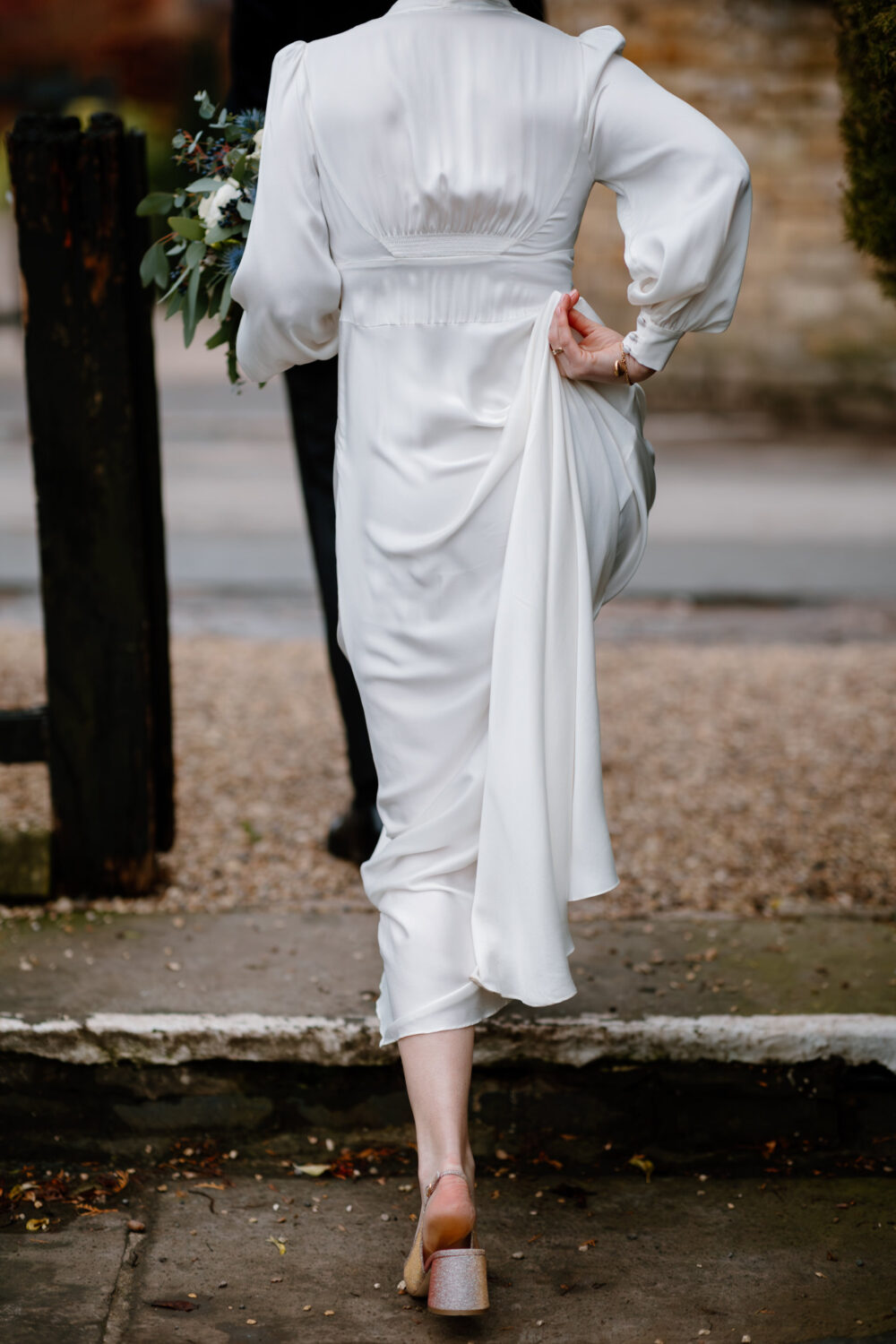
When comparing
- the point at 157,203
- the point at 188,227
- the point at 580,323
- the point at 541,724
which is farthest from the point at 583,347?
the point at 157,203

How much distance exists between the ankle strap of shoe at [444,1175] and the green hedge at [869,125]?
200 centimetres

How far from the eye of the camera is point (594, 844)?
2.14 meters

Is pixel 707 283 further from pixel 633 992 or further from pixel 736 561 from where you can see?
pixel 736 561

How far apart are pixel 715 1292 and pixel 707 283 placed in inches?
59.7

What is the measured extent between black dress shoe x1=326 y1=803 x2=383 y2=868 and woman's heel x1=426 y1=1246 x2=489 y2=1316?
1.48 m

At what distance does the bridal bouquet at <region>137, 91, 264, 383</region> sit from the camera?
2451 mm

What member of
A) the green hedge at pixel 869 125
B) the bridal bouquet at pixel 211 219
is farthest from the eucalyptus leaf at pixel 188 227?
the green hedge at pixel 869 125

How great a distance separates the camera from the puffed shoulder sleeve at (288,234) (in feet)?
6.84

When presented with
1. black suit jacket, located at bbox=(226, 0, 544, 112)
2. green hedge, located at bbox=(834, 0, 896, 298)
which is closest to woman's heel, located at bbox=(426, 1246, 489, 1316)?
green hedge, located at bbox=(834, 0, 896, 298)

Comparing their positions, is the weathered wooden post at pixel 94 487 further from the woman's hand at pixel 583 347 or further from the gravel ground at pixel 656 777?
the woman's hand at pixel 583 347

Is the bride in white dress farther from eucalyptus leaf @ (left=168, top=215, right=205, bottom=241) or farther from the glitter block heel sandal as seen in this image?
eucalyptus leaf @ (left=168, top=215, right=205, bottom=241)

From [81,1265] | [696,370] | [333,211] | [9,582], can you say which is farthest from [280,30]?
[696,370]

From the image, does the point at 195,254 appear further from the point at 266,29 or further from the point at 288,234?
the point at 266,29

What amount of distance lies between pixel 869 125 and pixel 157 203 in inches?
55.3
